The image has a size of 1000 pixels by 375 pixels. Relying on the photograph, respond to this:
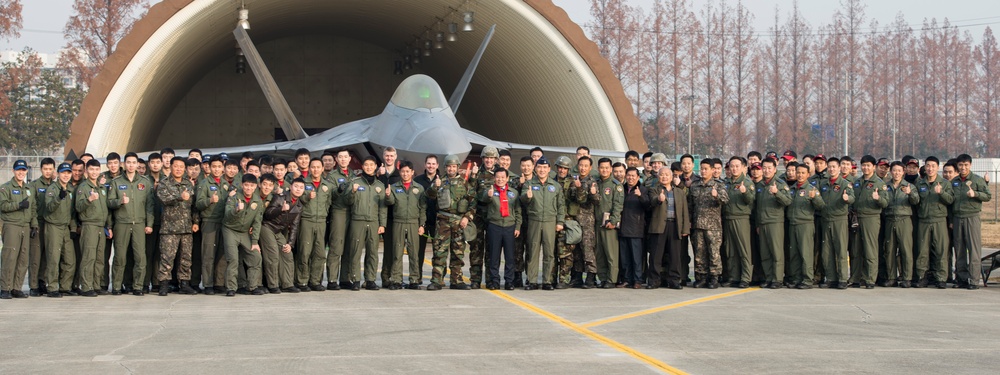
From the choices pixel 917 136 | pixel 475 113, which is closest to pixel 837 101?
pixel 917 136

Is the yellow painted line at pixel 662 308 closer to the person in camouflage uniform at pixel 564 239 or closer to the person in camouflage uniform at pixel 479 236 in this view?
the person in camouflage uniform at pixel 564 239

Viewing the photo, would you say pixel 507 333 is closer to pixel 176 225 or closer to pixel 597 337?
pixel 597 337

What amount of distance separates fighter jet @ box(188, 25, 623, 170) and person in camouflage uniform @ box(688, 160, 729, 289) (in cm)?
405

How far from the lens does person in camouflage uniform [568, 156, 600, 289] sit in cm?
1135

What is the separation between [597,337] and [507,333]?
0.69 meters

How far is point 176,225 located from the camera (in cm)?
1070

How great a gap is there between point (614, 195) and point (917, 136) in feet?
208

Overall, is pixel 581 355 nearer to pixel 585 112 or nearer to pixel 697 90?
pixel 585 112

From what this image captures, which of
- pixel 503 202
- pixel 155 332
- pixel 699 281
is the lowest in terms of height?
pixel 155 332

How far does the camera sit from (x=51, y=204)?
10367 millimetres

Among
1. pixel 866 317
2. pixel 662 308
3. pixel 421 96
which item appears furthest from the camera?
pixel 421 96

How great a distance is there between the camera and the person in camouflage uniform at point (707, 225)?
11.5m

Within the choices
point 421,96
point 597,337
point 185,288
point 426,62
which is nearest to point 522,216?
point 185,288

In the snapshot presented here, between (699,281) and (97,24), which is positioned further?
(97,24)
